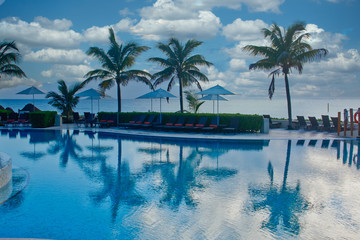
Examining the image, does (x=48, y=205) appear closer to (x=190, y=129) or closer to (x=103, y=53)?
(x=190, y=129)

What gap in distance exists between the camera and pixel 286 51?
21.8 meters

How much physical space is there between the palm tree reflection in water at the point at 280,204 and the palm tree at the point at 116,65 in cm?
1944

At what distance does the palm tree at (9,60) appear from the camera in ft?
79.2

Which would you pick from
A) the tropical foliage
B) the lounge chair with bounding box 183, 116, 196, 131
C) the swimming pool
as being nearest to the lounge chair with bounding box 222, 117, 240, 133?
the lounge chair with bounding box 183, 116, 196, 131

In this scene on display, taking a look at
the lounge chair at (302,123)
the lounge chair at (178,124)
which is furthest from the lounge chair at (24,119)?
the lounge chair at (302,123)

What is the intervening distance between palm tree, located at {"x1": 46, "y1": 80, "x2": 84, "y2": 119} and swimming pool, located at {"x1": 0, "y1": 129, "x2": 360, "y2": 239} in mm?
15047

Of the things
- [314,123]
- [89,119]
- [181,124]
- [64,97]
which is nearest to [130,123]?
[89,119]

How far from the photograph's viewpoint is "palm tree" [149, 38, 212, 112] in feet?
82.3

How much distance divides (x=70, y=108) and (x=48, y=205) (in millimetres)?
22618

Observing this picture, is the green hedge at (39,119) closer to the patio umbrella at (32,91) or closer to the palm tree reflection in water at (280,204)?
the patio umbrella at (32,91)

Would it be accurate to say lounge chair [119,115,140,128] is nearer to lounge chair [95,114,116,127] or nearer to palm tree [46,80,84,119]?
lounge chair [95,114,116,127]

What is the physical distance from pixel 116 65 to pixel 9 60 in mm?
8194

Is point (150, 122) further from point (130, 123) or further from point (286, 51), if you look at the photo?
point (286, 51)

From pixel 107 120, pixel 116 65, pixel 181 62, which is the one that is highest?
pixel 181 62
